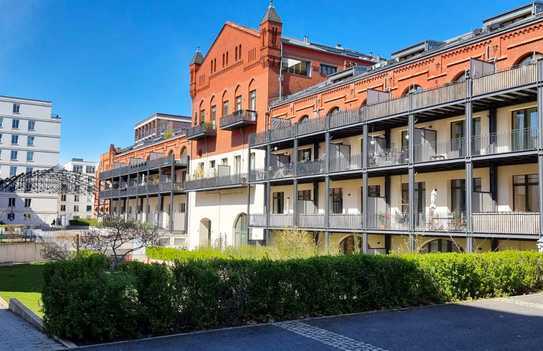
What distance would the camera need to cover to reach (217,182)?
3903 centimetres

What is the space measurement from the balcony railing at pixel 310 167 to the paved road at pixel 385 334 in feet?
59.1

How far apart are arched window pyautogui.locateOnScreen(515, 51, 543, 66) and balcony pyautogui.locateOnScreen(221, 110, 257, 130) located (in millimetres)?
19261

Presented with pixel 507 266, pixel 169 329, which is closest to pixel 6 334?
pixel 169 329

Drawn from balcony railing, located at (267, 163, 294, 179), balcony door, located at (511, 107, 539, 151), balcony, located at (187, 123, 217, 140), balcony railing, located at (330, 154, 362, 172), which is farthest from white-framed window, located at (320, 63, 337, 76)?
balcony door, located at (511, 107, 539, 151)

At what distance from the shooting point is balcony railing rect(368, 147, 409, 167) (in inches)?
986

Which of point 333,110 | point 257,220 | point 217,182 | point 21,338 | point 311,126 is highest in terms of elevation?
point 333,110

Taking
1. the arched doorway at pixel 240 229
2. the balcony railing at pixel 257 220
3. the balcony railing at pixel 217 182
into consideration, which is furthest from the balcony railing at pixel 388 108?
the arched doorway at pixel 240 229

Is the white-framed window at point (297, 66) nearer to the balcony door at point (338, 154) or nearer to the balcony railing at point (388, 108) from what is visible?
the balcony door at point (338, 154)

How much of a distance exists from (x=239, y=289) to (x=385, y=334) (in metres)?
2.94

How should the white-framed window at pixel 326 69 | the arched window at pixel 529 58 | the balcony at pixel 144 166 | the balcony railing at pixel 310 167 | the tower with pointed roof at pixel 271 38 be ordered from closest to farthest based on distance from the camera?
the arched window at pixel 529 58, the balcony railing at pixel 310 167, the tower with pointed roof at pixel 271 38, the white-framed window at pixel 326 69, the balcony at pixel 144 166

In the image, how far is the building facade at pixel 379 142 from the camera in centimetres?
2103

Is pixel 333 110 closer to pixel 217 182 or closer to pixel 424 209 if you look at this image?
pixel 424 209

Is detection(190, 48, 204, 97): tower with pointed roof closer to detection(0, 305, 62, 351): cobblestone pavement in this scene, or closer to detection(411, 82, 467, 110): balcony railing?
detection(411, 82, 467, 110): balcony railing

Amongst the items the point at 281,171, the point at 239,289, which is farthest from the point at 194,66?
the point at 239,289
